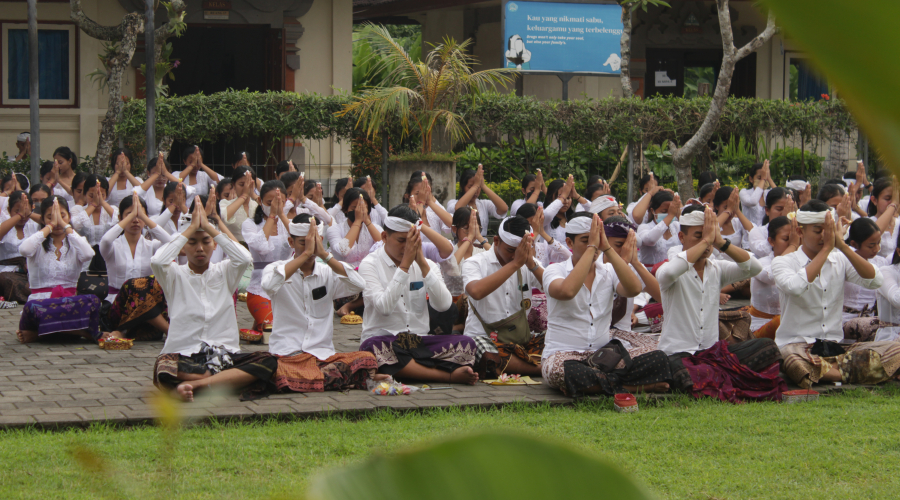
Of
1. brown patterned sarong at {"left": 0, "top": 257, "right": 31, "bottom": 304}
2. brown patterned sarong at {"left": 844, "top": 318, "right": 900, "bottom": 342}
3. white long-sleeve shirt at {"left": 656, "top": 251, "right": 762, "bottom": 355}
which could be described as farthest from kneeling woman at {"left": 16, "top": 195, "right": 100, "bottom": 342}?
brown patterned sarong at {"left": 844, "top": 318, "right": 900, "bottom": 342}

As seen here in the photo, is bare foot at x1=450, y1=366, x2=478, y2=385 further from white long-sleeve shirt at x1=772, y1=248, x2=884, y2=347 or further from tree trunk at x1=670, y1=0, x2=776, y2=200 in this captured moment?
tree trunk at x1=670, y1=0, x2=776, y2=200

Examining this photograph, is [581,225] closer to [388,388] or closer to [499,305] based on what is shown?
[499,305]

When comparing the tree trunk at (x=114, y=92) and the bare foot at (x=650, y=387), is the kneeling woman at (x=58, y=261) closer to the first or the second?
the bare foot at (x=650, y=387)

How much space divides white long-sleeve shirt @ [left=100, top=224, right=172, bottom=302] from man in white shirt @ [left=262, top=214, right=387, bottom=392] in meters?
2.05

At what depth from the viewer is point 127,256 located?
25.0 feet

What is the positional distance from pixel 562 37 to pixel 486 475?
1375 cm

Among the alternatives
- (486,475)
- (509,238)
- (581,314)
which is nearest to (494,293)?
(509,238)

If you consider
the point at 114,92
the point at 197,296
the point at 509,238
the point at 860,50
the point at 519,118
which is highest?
the point at 114,92

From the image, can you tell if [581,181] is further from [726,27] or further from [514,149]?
[726,27]

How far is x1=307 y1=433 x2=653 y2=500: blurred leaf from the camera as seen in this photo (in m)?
0.32

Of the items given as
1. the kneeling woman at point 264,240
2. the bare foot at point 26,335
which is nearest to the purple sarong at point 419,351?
the kneeling woman at point 264,240

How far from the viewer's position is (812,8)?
25cm

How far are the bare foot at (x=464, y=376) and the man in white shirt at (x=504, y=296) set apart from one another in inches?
8.1

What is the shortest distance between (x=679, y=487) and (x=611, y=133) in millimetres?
9250
